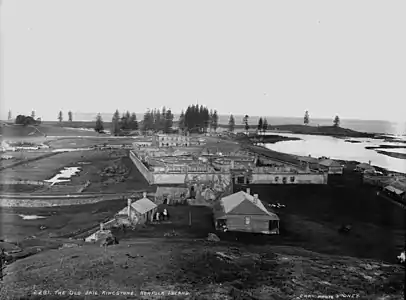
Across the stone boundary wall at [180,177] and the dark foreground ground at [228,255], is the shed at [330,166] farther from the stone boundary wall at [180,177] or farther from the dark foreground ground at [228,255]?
Result: the stone boundary wall at [180,177]

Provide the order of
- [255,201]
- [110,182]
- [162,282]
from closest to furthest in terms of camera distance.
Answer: [162,282]
[255,201]
[110,182]

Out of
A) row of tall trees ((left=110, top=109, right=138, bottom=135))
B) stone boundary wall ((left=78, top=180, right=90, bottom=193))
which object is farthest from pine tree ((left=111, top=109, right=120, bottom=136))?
stone boundary wall ((left=78, top=180, right=90, bottom=193))

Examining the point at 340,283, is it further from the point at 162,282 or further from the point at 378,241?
the point at 162,282

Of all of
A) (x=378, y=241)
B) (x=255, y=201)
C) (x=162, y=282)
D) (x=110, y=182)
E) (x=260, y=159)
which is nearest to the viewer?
(x=162, y=282)

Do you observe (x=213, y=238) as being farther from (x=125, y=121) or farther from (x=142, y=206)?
(x=125, y=121)

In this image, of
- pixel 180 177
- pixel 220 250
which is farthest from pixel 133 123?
pixel 220 250

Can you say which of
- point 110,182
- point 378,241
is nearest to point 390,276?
point 378,241
